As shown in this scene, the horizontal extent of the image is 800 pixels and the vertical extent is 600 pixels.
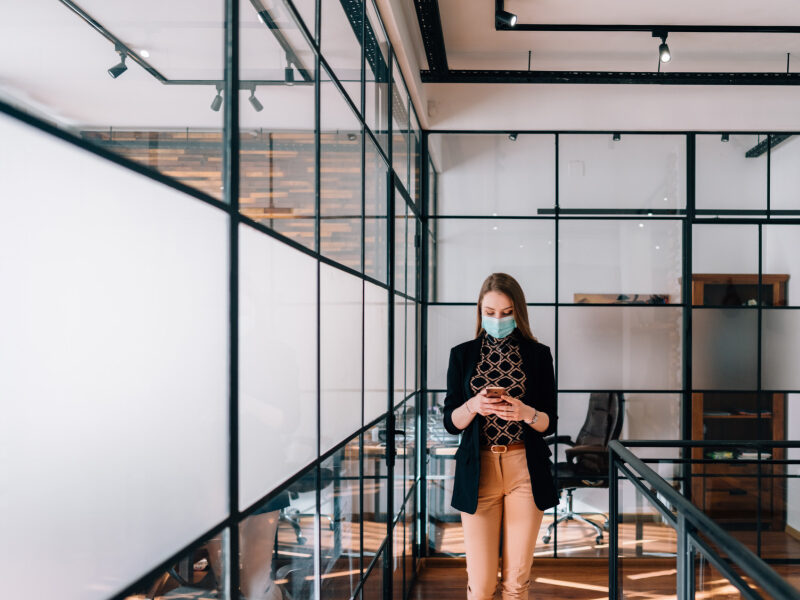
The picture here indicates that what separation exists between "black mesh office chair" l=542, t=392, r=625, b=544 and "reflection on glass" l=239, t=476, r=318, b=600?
8.11ft

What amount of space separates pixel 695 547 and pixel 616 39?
2.73 metres

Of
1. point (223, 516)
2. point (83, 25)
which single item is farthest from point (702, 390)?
point (83, 25)

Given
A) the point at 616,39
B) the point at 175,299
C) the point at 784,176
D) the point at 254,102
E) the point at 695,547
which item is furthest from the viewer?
the point at 784,176

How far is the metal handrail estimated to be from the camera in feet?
2.69

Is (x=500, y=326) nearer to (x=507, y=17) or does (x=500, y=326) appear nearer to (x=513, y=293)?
(x=513, y=293)

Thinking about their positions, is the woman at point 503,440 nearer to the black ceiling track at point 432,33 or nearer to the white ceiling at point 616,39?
the black ceiling track at point 432,33

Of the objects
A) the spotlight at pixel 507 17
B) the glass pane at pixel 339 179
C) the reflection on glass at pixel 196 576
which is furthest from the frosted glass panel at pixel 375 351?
the spotlight at pixel 507 17

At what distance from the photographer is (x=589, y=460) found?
3.58 m

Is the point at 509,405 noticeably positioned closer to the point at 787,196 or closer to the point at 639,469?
the point at 639,469

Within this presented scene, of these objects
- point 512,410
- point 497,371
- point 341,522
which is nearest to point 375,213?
point 497,371

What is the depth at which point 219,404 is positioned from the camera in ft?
2.85

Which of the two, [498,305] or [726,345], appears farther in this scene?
[726,345]

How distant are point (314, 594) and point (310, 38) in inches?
49.3

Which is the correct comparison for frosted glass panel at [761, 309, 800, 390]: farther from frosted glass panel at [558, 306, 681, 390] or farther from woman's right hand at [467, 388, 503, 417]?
woman's right hand at [467, 388, 503, 417]
